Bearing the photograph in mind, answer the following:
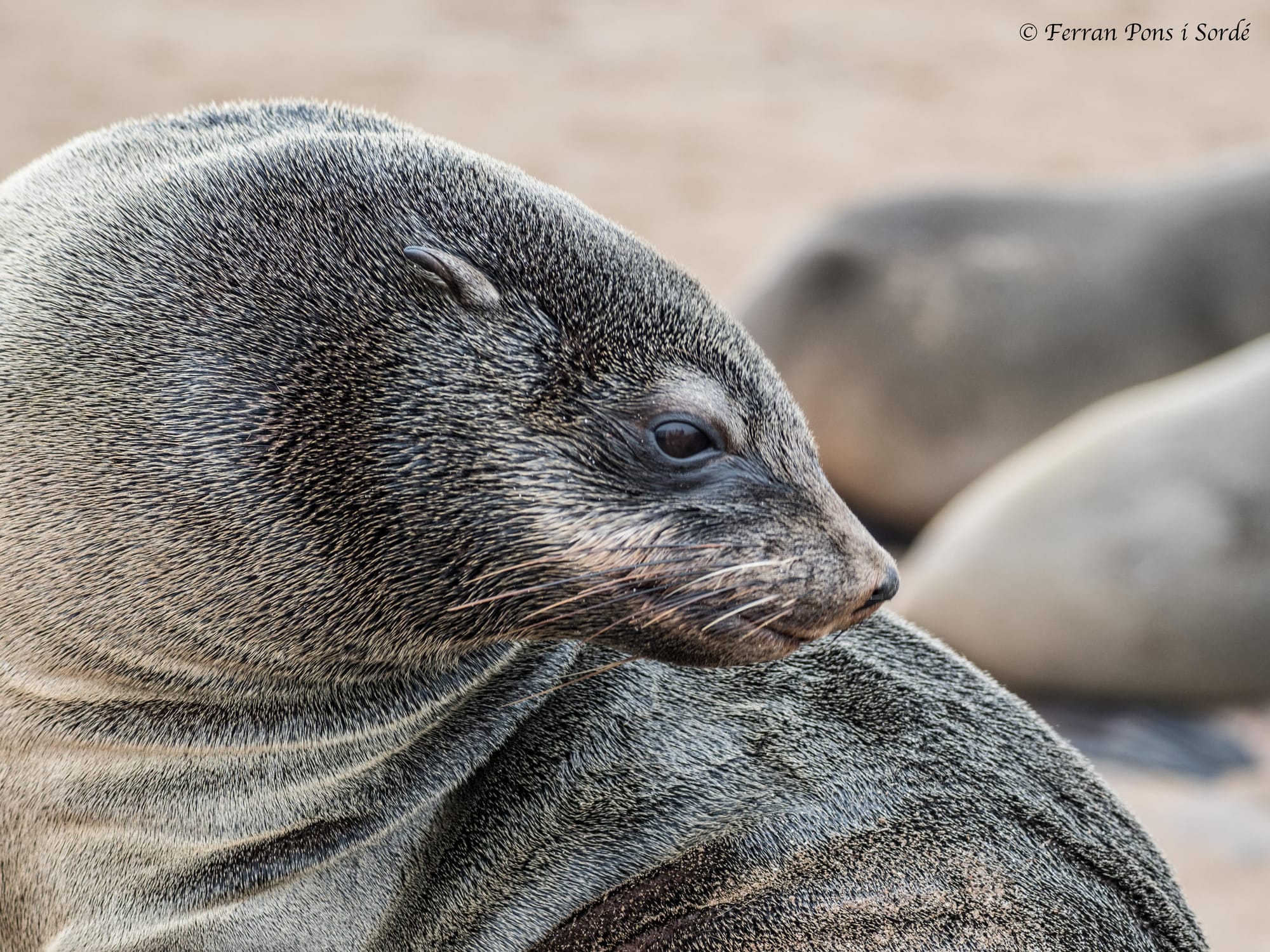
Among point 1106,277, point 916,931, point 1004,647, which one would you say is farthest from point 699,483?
point 1106,277

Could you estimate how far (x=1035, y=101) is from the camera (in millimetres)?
11117

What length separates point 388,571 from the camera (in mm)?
1777

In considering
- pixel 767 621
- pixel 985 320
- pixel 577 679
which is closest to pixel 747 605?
pixel 767 621

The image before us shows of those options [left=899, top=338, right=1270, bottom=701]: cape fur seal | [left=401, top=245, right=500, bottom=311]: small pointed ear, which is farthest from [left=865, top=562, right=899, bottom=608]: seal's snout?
[left=899, top=338, right=1270, bottom=701]: cape fur seal

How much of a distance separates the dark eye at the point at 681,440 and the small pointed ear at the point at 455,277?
251mm

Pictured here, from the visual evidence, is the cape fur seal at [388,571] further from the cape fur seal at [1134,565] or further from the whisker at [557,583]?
the cape fur seal at [1134,565]

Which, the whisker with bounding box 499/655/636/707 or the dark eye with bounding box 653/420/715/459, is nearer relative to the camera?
the dark eye with bounding box 653/420/715/459

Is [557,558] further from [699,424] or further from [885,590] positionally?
[885,590]

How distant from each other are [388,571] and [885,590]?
2.00 feet

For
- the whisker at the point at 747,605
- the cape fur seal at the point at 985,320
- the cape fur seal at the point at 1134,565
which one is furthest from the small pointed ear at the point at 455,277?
the cape fur seal at the point at 985,320

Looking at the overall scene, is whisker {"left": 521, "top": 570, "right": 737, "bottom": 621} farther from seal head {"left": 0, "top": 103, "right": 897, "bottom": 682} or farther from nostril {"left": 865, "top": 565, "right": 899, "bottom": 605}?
nostril {"left": 865, "top": 565, "right": 899, "bottom": 605}

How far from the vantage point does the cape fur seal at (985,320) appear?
6504mm

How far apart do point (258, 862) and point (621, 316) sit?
0.83 m

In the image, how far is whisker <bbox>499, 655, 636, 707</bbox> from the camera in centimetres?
197
